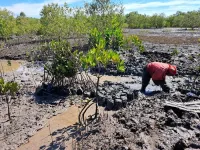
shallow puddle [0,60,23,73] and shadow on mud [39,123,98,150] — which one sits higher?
shallow puddle [0,60,23,73]

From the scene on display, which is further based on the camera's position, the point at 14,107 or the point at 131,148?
the point at 14,107

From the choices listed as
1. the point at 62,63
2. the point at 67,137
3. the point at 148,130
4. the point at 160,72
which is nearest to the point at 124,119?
the point at 148,130

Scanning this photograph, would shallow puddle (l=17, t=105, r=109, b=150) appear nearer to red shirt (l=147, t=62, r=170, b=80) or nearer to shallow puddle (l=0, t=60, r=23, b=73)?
red shirt (l=147, t=62, r=170, b=80)

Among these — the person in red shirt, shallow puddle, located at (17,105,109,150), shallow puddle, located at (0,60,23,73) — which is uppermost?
the person in red shirt

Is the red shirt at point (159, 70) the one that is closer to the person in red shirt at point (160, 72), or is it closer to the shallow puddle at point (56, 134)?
the person in red shirt at point (160, 72)

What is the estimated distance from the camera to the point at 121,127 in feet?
21.6

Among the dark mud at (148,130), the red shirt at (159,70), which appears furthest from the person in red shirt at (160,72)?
the dark mud at (148,130)

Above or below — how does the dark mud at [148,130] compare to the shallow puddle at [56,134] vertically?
above

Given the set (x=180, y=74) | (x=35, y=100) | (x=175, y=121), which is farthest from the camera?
(x=180, y=74)

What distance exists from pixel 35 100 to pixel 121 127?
14.2ft

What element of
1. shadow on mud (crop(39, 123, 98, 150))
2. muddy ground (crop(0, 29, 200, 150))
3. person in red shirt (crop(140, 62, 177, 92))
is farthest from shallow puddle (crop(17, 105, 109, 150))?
Result: person in red shirt (crop(140, 62, 177, 92))

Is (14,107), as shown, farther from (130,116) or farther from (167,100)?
(167,100)

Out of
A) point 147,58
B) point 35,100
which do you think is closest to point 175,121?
point 35,100

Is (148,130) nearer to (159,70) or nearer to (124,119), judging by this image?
(124,119)
